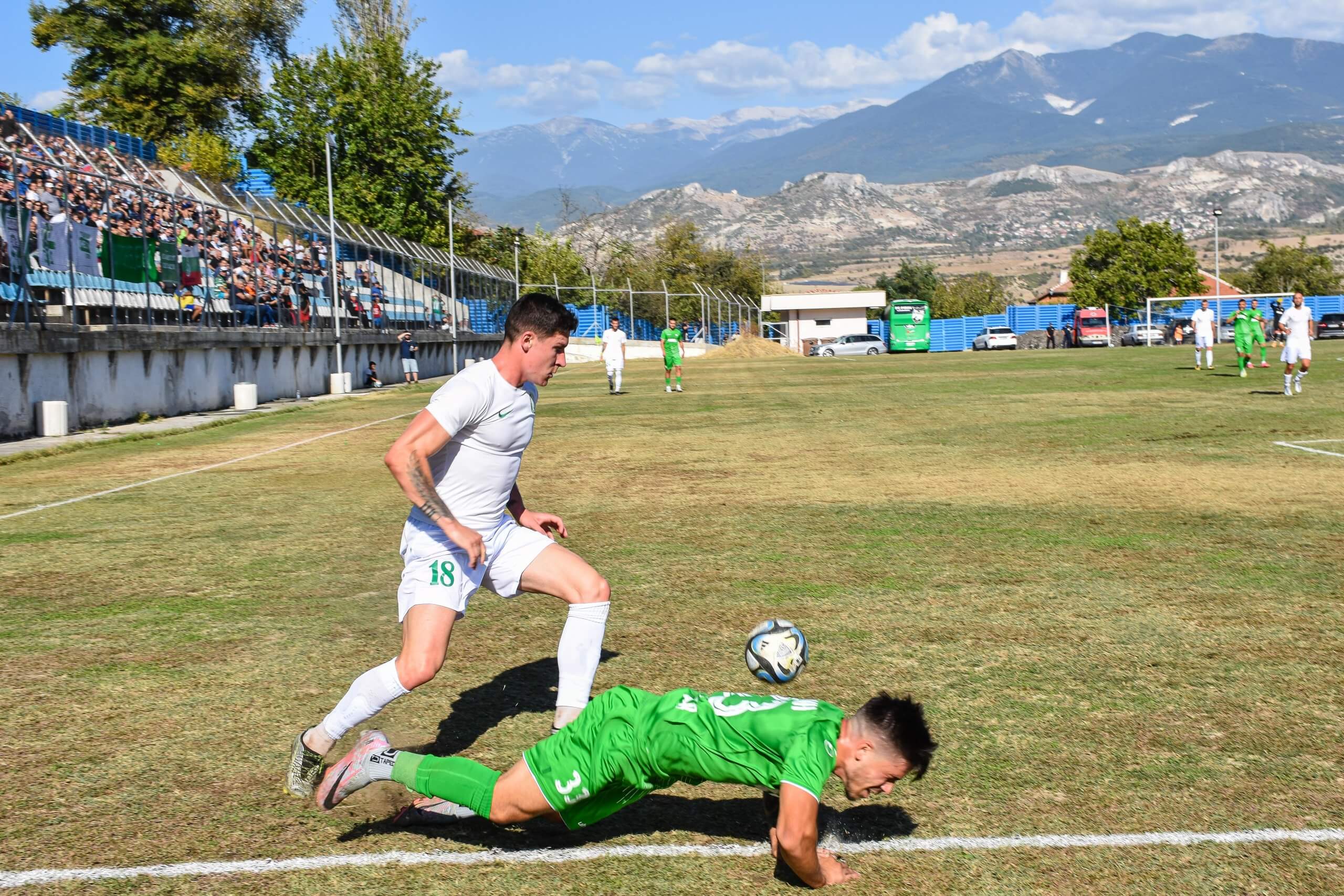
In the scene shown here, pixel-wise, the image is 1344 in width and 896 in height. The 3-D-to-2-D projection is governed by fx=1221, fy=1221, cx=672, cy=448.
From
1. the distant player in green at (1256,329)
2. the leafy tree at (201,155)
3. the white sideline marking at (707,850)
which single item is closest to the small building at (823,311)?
the leafy tree at (201,155)

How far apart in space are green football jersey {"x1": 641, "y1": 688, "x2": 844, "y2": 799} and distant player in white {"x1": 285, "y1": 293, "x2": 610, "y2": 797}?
3.30ft

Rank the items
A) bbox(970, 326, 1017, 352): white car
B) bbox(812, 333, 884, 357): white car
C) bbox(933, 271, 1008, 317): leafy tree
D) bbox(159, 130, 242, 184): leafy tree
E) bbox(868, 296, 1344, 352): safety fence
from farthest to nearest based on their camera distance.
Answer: bbox(933, 271, 1008, 317): leafy tree
bbox(868, 296, 1344, 352): safety fence
bbox(812, 333, 884, 357): white car
bbox(970, 326, 1017, 352): white car
bbox(159, 130, 242, 184): leafy tree

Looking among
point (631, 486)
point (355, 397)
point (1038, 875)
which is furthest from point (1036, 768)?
point (355, 397)

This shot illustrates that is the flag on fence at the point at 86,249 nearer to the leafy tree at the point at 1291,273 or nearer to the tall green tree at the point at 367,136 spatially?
the tall green tree at the point at 367,136

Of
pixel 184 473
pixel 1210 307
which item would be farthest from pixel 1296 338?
pixel 1210 307

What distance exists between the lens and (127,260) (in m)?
23.7

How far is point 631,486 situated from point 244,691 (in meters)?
7.82

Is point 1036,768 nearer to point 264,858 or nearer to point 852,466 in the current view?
point 264,858

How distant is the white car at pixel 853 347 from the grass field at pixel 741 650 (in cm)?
6404

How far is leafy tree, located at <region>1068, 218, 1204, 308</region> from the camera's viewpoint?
96938 mm

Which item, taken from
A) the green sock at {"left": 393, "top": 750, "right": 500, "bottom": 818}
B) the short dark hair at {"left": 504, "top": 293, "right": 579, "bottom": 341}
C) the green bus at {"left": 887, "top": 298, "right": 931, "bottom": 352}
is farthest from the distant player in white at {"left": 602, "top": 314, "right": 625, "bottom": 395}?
the green bus at {"left": 887, "top": 298, "right": 931, "bottom": 352}

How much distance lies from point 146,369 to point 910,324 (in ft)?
202

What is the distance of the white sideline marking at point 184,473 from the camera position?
12308 millimetres

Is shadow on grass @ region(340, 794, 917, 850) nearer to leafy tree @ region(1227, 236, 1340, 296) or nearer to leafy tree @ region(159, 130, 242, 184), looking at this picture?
leafy tree @ region(159, 130, 242, 184)
